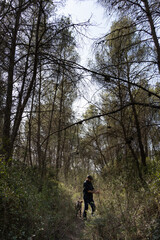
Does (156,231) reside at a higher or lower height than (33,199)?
lower

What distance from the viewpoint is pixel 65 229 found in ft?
14.8

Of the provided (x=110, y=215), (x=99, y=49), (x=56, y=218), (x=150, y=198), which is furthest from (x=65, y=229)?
(x=99, y=49)

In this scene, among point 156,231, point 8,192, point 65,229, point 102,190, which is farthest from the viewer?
point 102,190

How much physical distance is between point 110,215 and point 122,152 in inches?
166

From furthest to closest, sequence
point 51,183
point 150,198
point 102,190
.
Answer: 1. point 51,183
2. point 102,190
3. point 150,198

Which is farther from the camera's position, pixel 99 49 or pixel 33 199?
pixel 99 49

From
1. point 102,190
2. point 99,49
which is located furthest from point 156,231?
point 99,49

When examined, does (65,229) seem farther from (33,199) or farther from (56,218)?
(33,199)

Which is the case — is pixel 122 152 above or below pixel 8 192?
above

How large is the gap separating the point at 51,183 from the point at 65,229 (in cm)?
375

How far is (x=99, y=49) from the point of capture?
4543 millimetres

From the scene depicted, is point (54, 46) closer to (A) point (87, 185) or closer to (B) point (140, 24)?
(B) point (140, 24)

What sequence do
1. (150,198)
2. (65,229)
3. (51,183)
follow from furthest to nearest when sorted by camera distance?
(51,183) < (65,229) < (150,198)

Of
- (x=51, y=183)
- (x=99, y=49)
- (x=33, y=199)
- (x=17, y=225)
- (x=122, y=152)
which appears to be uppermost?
(x=99, y=49)
